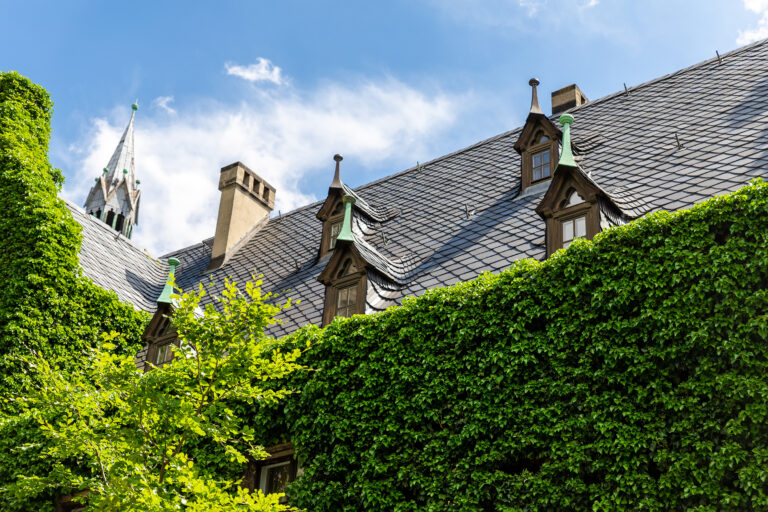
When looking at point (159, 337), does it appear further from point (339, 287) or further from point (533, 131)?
point (533, 131)

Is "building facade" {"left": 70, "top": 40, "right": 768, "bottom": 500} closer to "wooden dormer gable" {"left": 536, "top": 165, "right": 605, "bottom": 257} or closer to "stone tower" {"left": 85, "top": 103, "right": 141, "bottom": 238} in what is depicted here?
"wooden dormer gable" {"left": 536, "top": 165, "right": 605, "bottom": 257}

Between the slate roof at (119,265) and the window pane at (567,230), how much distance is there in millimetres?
11586

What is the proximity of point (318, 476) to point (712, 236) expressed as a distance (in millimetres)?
6732

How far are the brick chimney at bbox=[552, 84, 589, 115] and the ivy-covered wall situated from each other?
11789mm

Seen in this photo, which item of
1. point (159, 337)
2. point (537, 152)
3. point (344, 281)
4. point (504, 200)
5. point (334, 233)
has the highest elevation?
point (537, 152)

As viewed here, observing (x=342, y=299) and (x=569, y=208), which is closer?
(x=569, y=208)

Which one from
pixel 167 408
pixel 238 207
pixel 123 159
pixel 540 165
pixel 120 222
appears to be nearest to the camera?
pixel 167 408

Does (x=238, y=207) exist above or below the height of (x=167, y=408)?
above

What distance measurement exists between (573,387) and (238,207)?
15.7m

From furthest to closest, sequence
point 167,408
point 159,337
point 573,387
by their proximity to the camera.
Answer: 1. point 159,337
2. point 573,387
3. point 167,408

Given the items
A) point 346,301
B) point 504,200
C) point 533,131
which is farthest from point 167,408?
point 533,131

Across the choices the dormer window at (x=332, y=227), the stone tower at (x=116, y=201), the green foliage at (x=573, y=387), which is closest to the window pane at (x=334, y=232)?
the dormer window at (x=332, y=227)

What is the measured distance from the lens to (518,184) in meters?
17.3

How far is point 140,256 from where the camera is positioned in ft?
82.7
